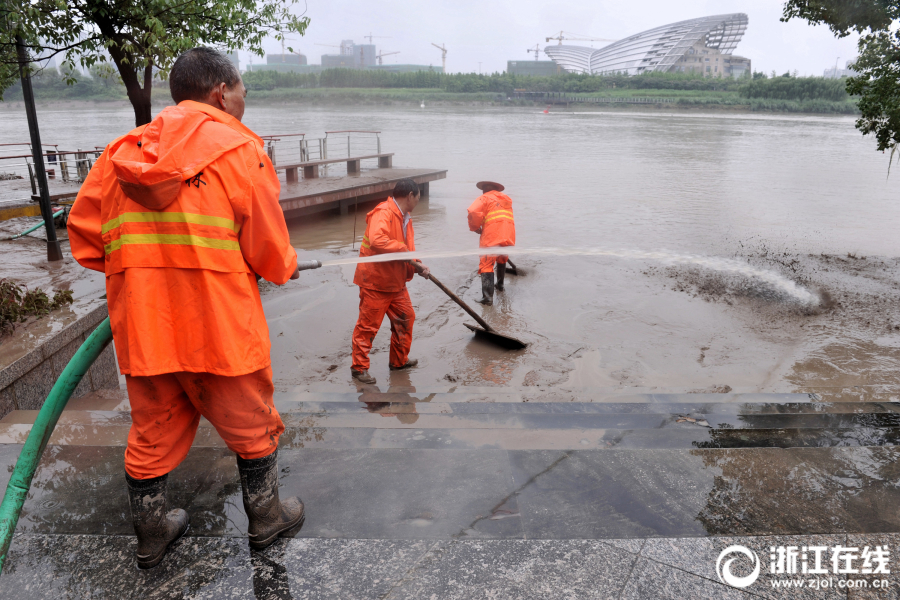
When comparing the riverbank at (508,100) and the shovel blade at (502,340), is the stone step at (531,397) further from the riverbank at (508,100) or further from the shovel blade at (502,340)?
the riverbank at (508,100)

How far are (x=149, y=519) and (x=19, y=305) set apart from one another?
2.85m

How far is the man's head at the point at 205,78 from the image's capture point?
197 centimetres

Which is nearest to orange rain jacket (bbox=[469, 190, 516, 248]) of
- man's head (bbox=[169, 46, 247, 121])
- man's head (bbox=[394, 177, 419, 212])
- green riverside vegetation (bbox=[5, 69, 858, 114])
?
man's head (bbox=[394, 177, 419, 212])

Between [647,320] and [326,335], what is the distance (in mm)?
3774

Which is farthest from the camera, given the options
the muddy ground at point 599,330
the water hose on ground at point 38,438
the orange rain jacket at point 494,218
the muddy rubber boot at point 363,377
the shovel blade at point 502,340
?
the orange rain jacket at point 494,218

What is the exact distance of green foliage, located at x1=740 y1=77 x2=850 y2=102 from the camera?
7006cm

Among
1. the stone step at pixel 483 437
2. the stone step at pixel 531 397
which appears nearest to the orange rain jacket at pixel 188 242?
the stone step at pixel 483 437

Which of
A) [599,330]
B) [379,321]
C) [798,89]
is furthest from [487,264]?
[798,89]

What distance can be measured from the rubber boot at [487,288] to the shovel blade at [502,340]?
4.82 ft

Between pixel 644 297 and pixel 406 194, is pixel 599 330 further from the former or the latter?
pixel 406 194

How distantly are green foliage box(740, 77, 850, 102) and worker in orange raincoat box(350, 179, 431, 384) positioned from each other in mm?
80446

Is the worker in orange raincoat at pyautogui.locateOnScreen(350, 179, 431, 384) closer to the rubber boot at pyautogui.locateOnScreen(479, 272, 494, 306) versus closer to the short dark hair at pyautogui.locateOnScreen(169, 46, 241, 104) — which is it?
the rubber boot at pyautogui.locateOnScreen(479, 272, 494, 306)

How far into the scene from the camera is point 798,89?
72.8m

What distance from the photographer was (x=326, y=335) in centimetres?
638
